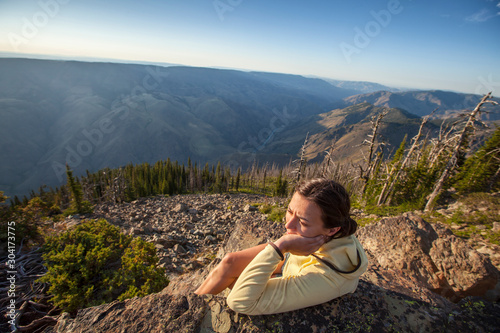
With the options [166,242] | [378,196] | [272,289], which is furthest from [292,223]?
[378,196]

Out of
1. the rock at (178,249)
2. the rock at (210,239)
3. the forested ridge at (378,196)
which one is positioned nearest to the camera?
the forested ridge at (378,196)

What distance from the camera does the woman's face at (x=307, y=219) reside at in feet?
8.96

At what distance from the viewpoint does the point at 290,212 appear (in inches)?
119

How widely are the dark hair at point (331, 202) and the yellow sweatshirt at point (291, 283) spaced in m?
0.22

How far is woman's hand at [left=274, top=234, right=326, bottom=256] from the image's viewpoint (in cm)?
262

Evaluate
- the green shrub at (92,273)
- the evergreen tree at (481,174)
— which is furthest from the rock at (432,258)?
the evergreen tree at (481,174)

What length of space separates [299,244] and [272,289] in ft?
2.34

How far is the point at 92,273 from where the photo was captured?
5.63 metres

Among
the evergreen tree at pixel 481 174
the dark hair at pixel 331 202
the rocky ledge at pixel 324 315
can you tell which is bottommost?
the evergreen tree at pixel 481 174

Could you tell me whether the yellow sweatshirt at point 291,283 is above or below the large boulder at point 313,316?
above

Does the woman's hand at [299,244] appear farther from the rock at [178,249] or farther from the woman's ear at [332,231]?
the rock at [178,249]

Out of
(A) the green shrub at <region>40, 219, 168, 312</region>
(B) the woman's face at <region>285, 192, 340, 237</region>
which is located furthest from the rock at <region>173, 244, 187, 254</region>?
(B) the woman's face at <region>285, 192, 340, 237</region>

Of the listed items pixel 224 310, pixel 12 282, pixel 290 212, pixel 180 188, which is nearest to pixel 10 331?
pixel 12 282

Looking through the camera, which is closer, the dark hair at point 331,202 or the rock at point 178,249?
the dark hair at point 331,202
